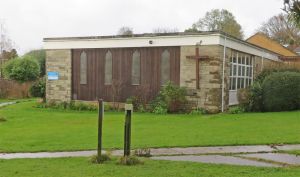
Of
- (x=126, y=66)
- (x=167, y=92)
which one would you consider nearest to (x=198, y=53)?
(x=167, y=92)

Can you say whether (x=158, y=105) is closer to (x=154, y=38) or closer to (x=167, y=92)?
(x=167, y=92)

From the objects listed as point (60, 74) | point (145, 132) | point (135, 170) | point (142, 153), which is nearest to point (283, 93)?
point (145, 132)

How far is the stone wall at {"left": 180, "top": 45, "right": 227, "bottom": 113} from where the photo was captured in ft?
70.5

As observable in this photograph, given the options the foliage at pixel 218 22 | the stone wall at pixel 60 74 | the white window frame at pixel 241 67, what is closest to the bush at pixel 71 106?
the stone wall at pixel 60 74

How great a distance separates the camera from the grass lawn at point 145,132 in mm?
11586

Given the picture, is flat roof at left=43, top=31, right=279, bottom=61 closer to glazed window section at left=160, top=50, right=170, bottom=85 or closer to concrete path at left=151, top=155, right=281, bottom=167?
glazed window section at left=160, top=50, right=170, bottom=85

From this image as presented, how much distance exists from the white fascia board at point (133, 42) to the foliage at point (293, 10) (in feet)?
49.0

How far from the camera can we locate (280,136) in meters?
12.4

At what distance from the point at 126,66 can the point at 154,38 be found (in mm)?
2338

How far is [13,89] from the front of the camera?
3619 cm

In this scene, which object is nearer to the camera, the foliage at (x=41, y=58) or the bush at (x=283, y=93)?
the bush at (x=283, y=93)

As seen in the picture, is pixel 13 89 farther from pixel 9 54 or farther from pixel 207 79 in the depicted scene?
pixel 207 79

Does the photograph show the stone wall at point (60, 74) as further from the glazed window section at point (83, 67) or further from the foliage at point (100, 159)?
the foliage at point (100, 159)

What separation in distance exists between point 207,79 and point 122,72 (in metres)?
5.03
